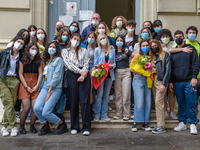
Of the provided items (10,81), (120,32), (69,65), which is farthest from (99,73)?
(10,81)

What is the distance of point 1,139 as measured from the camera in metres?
4.97

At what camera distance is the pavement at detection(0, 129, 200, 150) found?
4.43 m

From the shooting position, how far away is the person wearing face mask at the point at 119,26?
6746 millimetres

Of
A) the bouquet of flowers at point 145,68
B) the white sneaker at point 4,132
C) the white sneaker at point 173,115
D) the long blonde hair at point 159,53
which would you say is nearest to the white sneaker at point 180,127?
the white sneaker at point 173,115

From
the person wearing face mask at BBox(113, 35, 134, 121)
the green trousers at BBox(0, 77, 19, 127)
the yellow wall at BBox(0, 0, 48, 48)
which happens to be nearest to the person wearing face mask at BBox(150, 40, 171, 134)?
the person wearing face mask at BBox(113, 35, 134, 121)

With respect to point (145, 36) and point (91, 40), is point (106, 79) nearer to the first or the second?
point (91, 40)

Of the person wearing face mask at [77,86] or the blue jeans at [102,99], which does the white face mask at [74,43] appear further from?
the blue jeans at [102,99]

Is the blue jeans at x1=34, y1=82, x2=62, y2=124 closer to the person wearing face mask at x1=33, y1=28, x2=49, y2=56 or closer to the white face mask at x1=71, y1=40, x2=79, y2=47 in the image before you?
the white face mask at x1=71, y1=40, x2=79, y2=47

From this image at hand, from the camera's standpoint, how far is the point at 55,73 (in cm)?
526

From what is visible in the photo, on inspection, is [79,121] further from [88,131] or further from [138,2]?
[138,2]

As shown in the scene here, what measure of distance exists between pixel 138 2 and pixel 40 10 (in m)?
3.42

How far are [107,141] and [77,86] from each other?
139 centimetres

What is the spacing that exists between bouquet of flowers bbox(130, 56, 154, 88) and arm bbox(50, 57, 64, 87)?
1641mm

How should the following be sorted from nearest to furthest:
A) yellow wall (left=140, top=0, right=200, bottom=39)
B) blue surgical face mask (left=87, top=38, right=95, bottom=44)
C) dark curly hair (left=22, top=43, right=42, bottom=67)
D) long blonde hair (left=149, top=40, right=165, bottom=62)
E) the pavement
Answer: the pavement < dark curly hair (left=22, top=43, right=42, bottom=67) < long blonde hair (left=149, top=40, right=165, bottom=62) < blue surgical face mask (left=87, top=38, right=95, bottom=44) < yellow wall (left=140, top=0, right=200, bottom=39)
